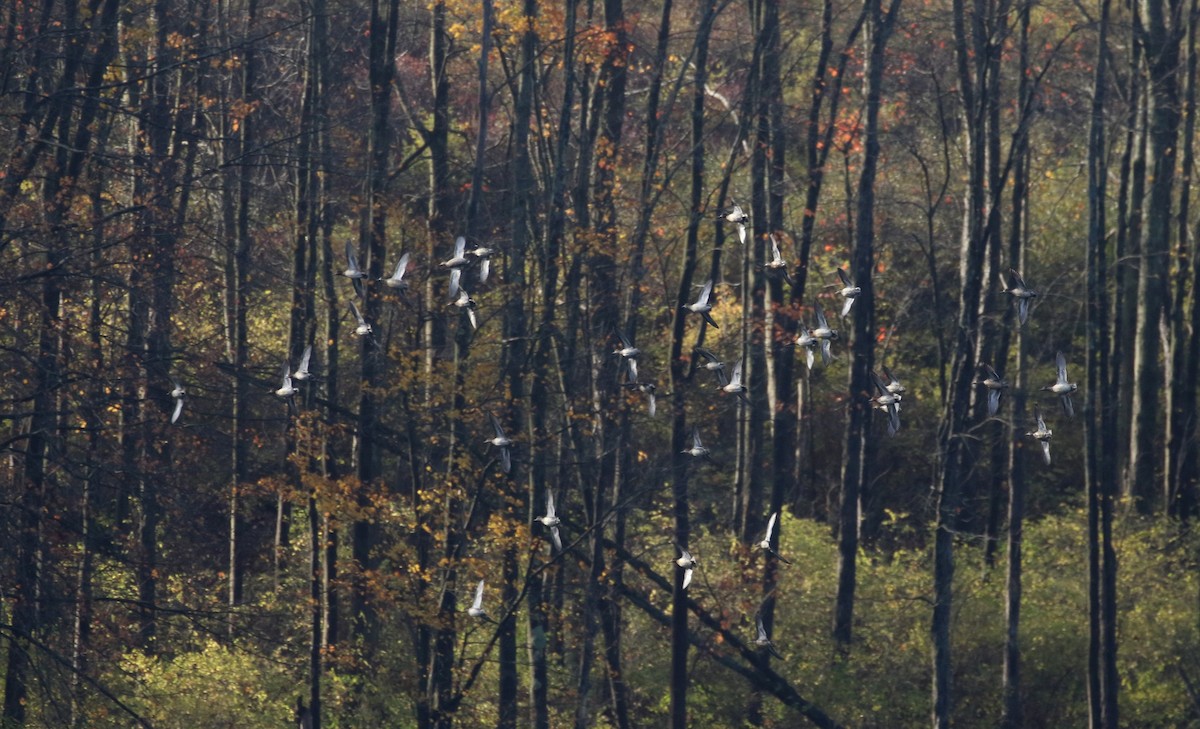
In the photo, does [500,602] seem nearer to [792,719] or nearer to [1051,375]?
[792,719]

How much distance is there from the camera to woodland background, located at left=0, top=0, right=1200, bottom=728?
15.9 meters

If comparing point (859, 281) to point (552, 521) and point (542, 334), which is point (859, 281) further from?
point (552, 521)

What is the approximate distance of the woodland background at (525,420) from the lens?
52.1 ft

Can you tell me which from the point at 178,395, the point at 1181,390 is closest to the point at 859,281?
the point at 1181,390

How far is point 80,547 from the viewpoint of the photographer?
18.2m

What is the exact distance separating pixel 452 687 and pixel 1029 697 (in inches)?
382

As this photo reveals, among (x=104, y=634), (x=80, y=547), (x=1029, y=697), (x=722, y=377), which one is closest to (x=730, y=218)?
(x=722, y=377)

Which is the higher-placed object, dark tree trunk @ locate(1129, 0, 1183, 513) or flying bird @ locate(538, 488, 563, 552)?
dark tree trunk @ locate(1129, 0, 1183, 513)

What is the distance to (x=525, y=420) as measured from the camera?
2680 cm

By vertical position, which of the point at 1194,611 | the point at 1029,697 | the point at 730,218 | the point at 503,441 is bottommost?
the point at 1029,697

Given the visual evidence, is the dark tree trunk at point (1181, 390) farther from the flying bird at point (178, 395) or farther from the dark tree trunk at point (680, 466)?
the flying bird at point (178, 395)

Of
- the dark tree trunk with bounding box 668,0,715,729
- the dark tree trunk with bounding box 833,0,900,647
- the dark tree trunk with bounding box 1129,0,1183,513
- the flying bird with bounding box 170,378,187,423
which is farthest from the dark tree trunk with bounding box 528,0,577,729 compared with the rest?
the dark tree trunk with bounding box 1129,0,1183,513

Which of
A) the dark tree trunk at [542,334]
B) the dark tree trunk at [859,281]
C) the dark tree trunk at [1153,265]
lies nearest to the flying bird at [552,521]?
the dark tree trunk at [542,334]

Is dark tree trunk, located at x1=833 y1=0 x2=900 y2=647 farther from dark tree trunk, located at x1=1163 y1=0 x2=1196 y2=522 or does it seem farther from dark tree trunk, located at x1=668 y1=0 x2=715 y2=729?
dark tree trunk, located at x1=1163 y1=0 x2=1196 y2=522
